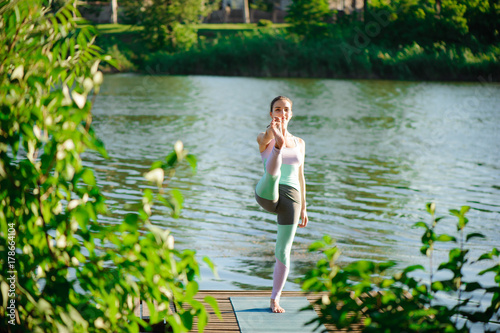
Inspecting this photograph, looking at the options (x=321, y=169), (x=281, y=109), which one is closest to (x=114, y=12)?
(x=321, y=169)

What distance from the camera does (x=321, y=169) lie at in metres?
14.5

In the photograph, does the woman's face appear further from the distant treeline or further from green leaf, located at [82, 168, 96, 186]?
the distant treeline

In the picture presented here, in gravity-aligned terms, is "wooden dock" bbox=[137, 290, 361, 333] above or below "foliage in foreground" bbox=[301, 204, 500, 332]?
below

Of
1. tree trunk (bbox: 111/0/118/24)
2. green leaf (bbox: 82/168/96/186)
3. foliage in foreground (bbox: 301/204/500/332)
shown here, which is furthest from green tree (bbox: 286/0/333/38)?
green leaf (bbox: 82/168/96/186)

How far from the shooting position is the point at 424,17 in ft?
176

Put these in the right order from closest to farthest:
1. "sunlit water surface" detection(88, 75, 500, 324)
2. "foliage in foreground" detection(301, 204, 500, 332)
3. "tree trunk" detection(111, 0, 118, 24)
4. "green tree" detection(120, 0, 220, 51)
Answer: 1. "foliage in foreground" detection(301, 204, 500, 332)
2. "sunlit water surface" detection(88, 75, 500, 324)
3. "green tree" detection(120, 0, 220, 51)
4. "tree trunk" detection(111, 0, 118, 24)

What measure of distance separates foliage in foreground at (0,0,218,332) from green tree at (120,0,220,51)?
58763 millimetres

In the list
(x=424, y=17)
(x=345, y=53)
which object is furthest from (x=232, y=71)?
(x=424, y=17)

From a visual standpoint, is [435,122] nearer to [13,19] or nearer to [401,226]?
[401,226]

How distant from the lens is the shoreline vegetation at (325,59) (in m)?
45.8

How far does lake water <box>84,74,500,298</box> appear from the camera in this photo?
27.9 ft

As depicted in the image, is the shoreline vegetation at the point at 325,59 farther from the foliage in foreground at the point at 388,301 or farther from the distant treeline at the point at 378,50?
the foliage in foreground at the point at 388,301

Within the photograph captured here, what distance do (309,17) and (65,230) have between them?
61267 millimetres

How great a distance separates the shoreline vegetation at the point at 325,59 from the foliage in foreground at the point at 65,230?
1796 inches
